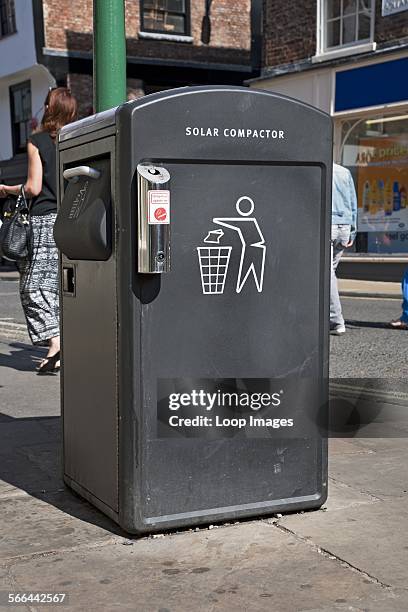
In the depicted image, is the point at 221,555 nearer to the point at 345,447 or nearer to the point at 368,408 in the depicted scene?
the point at 345,447

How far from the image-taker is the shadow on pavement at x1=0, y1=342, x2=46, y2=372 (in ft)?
22.6

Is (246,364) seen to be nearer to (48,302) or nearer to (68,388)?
(68,388)

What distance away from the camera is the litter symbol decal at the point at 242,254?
3.11 meters

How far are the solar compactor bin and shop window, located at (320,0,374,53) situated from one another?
13.5m

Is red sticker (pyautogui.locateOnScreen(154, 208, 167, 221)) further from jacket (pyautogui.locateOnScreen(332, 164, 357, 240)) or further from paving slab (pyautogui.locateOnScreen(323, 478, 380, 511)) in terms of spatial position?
jacket (pyautogui.locateOnScreen(332, 164, 357, 240))

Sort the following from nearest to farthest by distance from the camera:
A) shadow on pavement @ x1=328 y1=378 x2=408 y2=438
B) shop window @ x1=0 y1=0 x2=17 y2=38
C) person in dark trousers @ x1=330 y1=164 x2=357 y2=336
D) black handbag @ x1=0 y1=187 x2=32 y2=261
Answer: shadow on pavement @ x1=328 y1=378 x2=408 y2=438 < black handbag @ x1=0 y1=187 x2=32 y2=261 < person in dark trousers @ x1=330 y1=164 x2=357 y2=336 < shop window @ x1=0 y1=0 x2=17 y2=38

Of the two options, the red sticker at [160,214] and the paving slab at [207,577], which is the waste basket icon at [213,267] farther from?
the paving slab at [207,577]

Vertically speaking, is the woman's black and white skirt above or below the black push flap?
below

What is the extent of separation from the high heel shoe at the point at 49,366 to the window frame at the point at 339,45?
11.3 metres

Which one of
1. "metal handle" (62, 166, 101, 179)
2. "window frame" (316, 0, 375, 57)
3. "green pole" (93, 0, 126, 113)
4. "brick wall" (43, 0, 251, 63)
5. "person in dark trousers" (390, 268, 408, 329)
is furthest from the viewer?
"brick wall" (43, 0, 251, 63)

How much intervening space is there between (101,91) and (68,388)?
8.34 feet

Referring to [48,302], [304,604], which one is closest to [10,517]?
[304,604]

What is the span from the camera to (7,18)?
22547 mm

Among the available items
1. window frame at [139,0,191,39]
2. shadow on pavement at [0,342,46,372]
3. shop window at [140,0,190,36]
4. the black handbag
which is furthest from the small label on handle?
shop window at [140,0,190,36]
